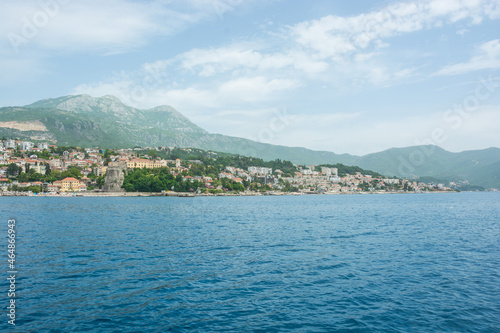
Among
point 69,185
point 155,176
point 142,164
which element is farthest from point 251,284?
point 142,164

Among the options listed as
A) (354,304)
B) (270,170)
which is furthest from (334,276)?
(270,170)

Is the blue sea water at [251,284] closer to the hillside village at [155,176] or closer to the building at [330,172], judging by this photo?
the hillside village at [155,176]

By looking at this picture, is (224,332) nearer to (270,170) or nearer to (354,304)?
(354,304)

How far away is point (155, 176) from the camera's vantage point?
98.6 metres

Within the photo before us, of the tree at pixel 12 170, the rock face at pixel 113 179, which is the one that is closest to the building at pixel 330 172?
the rock face at pixel 113 179

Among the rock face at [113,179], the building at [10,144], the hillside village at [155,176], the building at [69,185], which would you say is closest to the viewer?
the building at [69,185]

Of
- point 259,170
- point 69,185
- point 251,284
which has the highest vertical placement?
point 259,170

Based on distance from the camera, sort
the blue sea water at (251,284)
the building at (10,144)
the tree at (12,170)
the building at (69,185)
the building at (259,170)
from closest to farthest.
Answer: the blue sea water at (251,284) < the building at (69,185) < the tree at (12,170) < the building at (10,144) < the building at (259,170)

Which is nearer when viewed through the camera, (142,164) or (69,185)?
(69,185)

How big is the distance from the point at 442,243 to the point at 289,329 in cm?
1681

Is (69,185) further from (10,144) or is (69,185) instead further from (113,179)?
(10,144)

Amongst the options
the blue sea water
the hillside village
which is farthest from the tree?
the blue sea water

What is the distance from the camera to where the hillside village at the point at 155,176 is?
93438mm

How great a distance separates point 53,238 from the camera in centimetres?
2027
